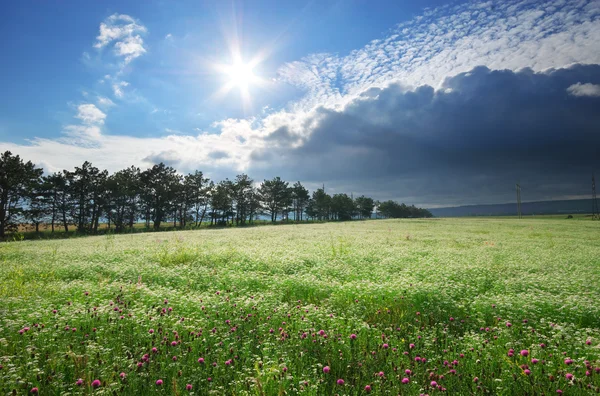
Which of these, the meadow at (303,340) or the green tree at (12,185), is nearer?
the meadow at (303,340)

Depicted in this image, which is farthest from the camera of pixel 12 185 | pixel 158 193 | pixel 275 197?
pixel 275 197

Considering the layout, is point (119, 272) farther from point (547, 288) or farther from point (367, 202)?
point (367, 202)

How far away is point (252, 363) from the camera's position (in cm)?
492

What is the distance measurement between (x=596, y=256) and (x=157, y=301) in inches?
938

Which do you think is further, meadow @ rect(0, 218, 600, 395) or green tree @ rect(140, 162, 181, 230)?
green tree @ rect(140, 162, 181, 230)

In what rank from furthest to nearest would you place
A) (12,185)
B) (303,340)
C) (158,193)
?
(158,193) → (12,185) → (303,340)

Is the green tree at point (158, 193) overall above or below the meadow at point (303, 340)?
above

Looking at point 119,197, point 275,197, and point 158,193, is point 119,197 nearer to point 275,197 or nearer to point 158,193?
point 158,193

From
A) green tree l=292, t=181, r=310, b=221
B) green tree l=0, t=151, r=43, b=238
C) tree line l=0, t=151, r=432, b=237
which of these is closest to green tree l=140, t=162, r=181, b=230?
tree line l=0, t=151, r=432, b=237

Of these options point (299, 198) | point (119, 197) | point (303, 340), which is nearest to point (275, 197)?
point (299, 198)

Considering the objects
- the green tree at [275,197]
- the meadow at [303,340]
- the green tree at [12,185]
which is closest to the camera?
the meadow at [303,340]

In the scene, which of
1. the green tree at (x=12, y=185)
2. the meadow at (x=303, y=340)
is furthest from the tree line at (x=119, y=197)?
the meadow at (x=303, y=340)

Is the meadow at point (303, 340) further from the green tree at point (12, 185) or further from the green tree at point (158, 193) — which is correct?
the green tree at point (158, 193)

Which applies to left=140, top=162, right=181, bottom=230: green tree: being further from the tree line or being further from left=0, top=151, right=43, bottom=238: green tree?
left=0, top=151, right=43, bottom=238: green tree
